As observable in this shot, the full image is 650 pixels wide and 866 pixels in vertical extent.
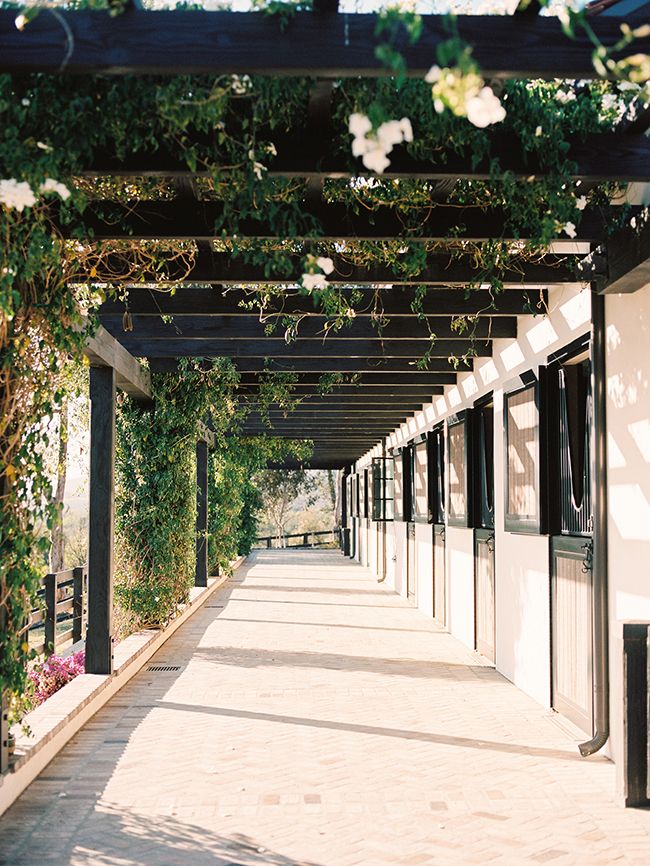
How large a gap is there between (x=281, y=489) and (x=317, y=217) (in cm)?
3591

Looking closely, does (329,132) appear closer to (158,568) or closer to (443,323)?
(443,323)

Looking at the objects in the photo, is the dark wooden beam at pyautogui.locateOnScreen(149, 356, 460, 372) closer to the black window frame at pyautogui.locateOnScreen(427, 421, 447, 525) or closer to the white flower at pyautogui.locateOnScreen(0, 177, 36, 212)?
the black window frame at pyautogui.locateOnScreen(427, 421, 447, 525)

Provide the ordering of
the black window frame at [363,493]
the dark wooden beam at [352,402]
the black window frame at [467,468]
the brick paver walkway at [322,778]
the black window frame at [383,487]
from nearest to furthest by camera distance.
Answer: the brick paver walkway at [322,778] < the black window frame at [467,468] < the dark wooden beam at [352,402] < the black window frame at [383,487] < the black window frame at [363,493]

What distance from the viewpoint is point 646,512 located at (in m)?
4.88

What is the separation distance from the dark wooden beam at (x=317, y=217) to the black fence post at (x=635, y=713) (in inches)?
78.3

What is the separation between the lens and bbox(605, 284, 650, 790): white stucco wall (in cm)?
491

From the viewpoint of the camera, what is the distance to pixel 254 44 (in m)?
2.91

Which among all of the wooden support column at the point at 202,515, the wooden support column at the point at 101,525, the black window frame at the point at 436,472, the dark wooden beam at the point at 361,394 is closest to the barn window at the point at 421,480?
the black window frame at the point at 436,472

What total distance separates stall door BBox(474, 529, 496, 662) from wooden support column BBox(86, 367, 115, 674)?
11.3 ft

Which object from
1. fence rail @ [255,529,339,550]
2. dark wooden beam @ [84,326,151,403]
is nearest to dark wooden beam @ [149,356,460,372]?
dark wooden beam @ [84,326,151,403]

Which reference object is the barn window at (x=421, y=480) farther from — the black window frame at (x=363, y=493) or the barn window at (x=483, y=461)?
the black window frame at (x=363, y=493)

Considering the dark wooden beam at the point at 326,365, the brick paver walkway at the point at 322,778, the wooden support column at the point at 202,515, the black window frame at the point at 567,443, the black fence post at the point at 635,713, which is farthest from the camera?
the wooden support column at the point at 202,515

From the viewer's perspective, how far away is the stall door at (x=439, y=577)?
11422 mm

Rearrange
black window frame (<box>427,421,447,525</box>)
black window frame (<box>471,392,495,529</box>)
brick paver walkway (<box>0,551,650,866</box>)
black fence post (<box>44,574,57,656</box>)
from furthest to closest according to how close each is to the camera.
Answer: black window frame (<box>427,421,447,525</box>)
black window frame (<box>471,392,495,529</box>)
black fence post (<box>44,574,57,656</box>)
brick paver walkway (<box>0,551,650,866</box>)
